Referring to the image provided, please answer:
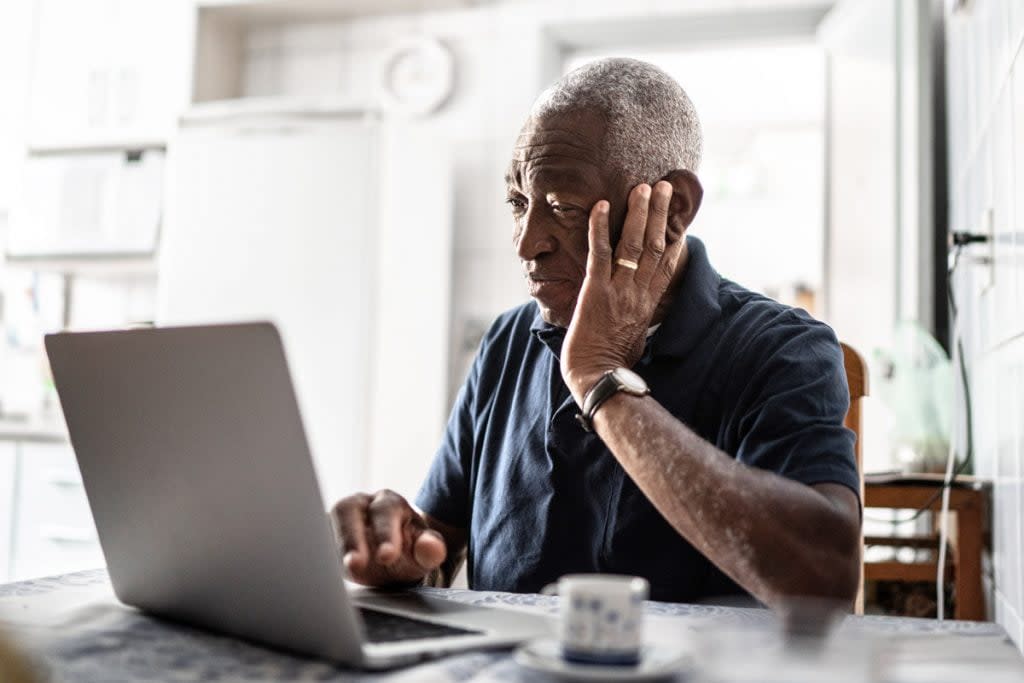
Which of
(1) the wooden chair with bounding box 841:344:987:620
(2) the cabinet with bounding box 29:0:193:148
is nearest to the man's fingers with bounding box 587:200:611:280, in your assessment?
(1) the wooden chair with bounding box 841:344:987:620

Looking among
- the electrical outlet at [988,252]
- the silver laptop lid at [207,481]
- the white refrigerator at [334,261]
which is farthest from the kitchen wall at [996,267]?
the white refrigerator at [334,261]

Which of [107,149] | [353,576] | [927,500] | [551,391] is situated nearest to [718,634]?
[353,576]

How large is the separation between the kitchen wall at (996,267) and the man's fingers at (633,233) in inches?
18.7

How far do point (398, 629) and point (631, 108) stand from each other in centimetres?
73

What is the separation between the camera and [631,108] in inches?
49.9

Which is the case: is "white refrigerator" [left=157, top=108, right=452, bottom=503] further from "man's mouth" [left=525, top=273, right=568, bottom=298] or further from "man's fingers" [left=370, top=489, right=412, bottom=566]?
"man's fingers" [left=370, top=489, right=412, bottom=566]

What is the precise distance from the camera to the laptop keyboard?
75cm

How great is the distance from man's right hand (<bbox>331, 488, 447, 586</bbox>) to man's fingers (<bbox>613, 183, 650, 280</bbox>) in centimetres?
41

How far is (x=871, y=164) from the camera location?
114 inches

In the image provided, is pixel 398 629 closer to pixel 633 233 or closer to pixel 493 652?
pixel 493 652

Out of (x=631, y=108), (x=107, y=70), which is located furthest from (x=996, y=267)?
(x=107, y=70)

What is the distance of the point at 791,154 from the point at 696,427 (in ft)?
17.1

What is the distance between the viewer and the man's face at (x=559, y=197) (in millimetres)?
1268

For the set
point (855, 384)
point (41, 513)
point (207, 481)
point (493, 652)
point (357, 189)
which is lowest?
point (41, 513)
